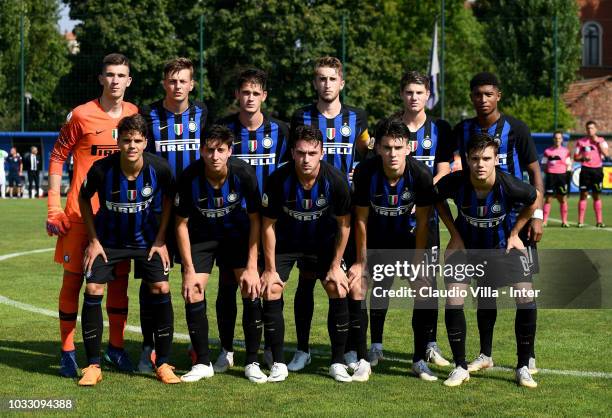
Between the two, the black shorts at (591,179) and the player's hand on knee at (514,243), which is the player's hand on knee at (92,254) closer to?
the player's hand on knee at (514,243)

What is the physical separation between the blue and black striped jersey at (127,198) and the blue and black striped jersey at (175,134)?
438 millimetres

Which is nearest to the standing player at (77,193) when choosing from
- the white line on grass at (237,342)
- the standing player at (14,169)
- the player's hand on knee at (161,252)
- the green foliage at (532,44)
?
the player's hand on knee at (161,252)

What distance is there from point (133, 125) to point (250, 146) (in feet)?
3.09

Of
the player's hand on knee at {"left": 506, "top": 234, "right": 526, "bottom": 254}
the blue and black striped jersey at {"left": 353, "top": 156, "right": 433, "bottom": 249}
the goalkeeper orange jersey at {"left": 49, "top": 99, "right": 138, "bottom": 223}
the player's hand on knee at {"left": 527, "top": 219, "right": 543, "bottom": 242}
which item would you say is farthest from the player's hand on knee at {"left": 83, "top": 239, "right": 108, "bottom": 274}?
the player's hand on knee at {"left": 527, "top": 219, "right": 543, "bottom": 242}

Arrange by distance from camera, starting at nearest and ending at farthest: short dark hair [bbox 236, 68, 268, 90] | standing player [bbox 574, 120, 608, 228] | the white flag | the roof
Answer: short dark hair [bbox 236, 68, 268, 90]
standing player [bbox 574, 120, 608, 228]
the white flag
the roof

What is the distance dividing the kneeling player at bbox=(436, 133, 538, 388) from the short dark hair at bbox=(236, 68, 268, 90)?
4.68 ft

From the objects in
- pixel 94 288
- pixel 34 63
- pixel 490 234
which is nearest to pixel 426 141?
pixel 490 234

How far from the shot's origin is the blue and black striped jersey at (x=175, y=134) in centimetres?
707

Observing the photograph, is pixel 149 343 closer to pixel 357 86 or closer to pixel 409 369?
pixel 409 369

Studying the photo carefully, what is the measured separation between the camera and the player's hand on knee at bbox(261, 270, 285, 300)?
662 centimetres

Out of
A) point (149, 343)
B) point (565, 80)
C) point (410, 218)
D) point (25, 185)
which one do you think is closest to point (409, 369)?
point (410, 218)

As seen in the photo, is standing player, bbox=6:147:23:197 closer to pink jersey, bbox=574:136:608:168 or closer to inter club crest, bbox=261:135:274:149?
pink jersey, bbox=574:136:608:168

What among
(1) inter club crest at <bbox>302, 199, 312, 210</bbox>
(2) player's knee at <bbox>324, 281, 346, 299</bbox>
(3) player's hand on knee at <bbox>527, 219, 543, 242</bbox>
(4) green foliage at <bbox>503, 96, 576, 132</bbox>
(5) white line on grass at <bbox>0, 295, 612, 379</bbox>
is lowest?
(5) white line on grass at <bbox>0, 295, 612, 379</bbox>

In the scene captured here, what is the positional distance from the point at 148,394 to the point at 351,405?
1.28m
